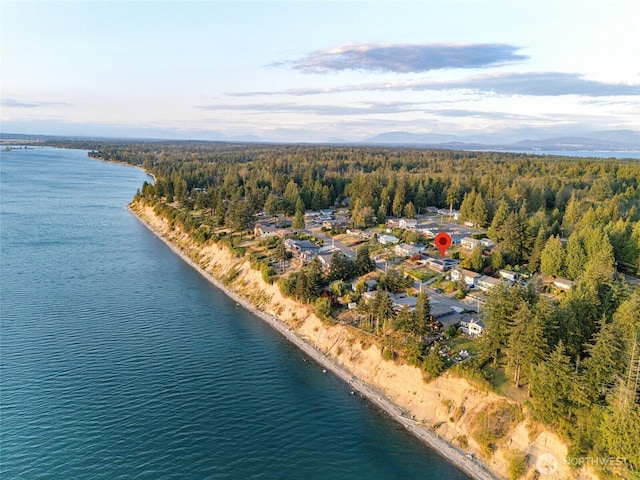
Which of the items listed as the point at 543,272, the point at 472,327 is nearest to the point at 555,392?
the point at 472,327

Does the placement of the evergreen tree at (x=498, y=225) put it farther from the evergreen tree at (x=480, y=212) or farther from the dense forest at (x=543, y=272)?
the evergreen tree at (x=480, y=212)

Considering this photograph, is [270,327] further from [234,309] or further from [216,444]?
[216,444]

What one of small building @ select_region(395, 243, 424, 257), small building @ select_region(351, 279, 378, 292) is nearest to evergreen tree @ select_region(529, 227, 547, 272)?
small building @ select_region(395, 243, 424, 257)

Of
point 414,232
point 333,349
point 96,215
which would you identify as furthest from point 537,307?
point 96,215

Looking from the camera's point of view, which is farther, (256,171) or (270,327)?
(256,171)

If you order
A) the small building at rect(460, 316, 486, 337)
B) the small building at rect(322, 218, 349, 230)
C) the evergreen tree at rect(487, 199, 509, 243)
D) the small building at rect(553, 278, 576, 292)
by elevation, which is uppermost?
the evergreen tree at rect(487, 199, 509, 243)

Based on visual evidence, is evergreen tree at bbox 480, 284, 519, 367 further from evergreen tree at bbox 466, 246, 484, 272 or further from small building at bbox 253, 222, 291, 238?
small building at bbox 253, 222, 291, 238
